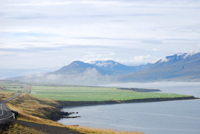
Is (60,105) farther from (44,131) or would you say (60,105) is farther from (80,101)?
(44,131)

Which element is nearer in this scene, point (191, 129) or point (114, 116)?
point (191, 129)

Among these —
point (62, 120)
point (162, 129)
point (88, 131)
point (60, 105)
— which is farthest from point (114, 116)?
point (88, 131)

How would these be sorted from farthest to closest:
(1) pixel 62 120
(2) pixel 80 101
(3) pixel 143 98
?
(3) pixel 143 98 < (2) pixel 80 101 < (1) pixel 62 120

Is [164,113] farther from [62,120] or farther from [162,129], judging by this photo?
[62,120]

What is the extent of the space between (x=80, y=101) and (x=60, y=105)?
11.4 metres

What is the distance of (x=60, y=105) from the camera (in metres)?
108

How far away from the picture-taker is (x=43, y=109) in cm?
8100

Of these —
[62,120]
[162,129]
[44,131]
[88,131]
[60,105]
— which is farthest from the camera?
[60,105]

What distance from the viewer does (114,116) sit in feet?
271

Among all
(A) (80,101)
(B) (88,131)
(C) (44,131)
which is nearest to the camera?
(C) (44,131)

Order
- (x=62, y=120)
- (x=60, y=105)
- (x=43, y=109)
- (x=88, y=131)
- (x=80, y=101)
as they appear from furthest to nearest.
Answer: (x=80, y=101), (x=60, y=105), (x=43, y=109), (x=62, y=120), (x=88, y=131)

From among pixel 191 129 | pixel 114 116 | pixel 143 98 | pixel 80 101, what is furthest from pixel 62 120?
pixel 143 98

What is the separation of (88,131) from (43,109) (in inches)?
1587

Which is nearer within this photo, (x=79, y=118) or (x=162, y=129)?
(x=162, y=129)
